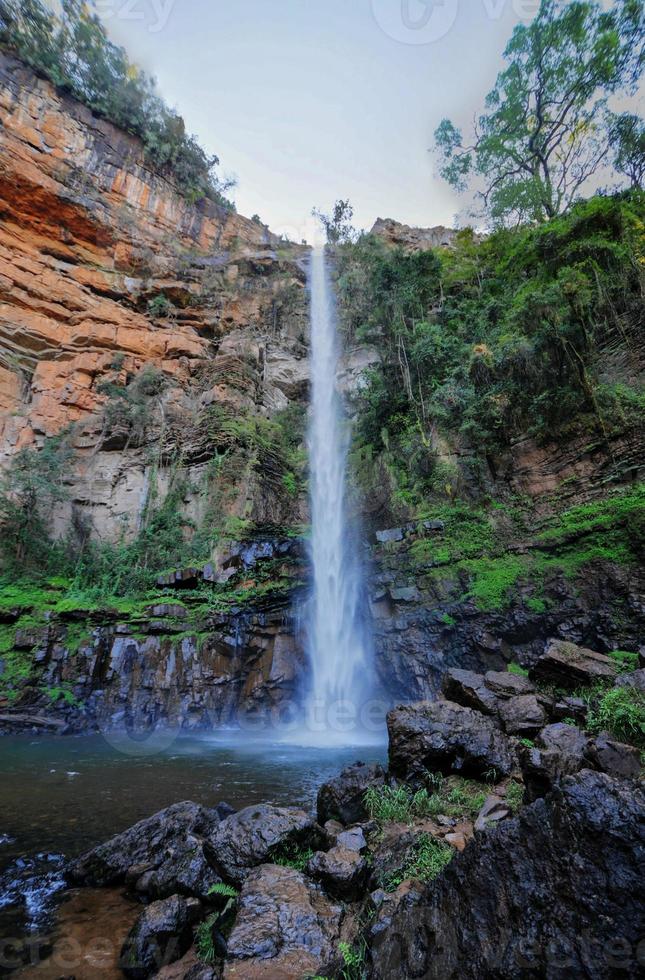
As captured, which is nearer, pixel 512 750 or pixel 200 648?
pixel 512 750

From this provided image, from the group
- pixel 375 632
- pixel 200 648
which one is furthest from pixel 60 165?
pixel 375 632

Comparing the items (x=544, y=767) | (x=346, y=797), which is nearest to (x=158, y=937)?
(x=346, y=797)

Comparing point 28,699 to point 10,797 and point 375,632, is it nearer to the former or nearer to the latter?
point 10,797

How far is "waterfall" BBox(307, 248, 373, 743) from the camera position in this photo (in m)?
11.8

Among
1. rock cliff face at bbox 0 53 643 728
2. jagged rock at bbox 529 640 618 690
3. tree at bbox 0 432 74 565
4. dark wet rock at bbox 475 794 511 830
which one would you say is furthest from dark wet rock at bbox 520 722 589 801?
tree at bbox 0 432 74 565

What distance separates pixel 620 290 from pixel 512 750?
12.6 metres

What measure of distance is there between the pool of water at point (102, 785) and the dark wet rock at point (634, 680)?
4.02 m

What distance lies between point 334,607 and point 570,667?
849cm

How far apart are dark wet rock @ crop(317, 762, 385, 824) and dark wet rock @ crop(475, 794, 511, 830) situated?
54.5 inches

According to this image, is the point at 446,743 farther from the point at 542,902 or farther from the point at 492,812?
the point at 542,902

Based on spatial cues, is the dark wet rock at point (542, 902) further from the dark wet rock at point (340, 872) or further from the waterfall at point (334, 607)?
the waterfall at point (334, 607)

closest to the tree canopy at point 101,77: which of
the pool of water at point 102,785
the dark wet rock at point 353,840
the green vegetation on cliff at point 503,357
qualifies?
the green vegetation on cliff at point 503,357

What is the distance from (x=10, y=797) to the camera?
5.54m

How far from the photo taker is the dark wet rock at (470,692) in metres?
5.36
